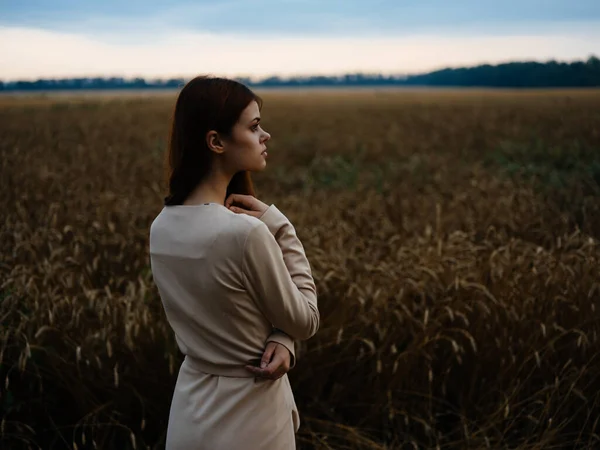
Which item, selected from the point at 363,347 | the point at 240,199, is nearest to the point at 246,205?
the point at 240,199

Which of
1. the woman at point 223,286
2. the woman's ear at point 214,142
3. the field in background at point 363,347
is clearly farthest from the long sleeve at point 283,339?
the field in background at point 363,347

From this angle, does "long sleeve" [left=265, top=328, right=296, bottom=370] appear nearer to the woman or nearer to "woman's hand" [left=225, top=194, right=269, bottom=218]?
the woman

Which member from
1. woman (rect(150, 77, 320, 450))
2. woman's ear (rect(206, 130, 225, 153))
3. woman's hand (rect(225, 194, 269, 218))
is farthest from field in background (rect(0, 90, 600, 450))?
woman's ear (rect(206, 130, 225, 153))

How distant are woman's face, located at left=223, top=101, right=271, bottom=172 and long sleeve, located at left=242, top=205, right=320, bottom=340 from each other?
→ 12 centimetres

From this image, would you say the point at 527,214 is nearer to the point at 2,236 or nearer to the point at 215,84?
the point at 2,236

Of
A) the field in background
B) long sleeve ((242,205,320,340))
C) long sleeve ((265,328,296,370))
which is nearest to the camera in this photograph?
long sleeve ((242,205,320,340))

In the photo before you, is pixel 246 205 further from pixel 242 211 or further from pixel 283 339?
pixel 283 339

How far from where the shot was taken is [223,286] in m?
1.50

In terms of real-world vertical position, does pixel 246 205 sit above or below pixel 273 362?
above

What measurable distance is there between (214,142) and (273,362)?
493 millimetres

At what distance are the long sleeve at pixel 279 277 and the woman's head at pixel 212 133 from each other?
15cm

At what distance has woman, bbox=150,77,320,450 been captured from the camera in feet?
4.93

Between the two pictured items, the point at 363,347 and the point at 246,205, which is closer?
the point at 246,205

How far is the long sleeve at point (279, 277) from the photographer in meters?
1.46
